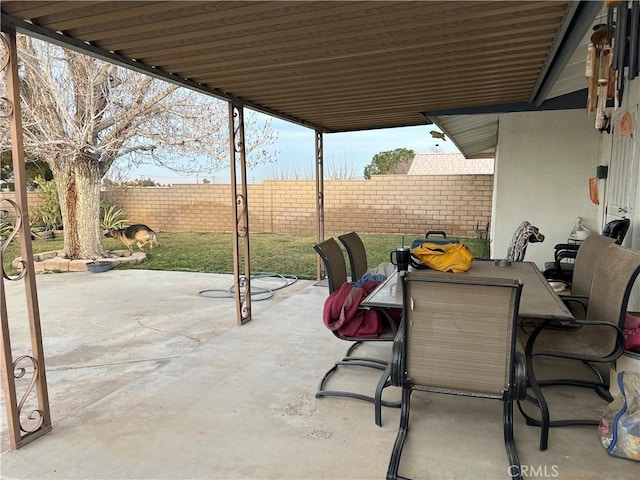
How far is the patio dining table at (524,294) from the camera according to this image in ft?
7.02

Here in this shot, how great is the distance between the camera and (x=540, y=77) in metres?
3.43

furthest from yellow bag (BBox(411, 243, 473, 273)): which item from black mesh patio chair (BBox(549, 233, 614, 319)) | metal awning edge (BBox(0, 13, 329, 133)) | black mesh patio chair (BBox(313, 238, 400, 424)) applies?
metal awning edge (BBox(0, 13, 329, 133))

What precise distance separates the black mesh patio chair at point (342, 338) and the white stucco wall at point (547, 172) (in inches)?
120

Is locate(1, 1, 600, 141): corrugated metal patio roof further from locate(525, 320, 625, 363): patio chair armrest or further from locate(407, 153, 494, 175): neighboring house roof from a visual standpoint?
locate(407, 153, 494, 175): neighboring house roof

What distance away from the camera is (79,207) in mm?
7957

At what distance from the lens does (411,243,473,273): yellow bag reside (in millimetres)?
2881

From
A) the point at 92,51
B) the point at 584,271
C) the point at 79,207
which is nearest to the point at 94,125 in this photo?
the point at 79,207

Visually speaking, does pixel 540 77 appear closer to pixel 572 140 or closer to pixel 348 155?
pixel 572 140

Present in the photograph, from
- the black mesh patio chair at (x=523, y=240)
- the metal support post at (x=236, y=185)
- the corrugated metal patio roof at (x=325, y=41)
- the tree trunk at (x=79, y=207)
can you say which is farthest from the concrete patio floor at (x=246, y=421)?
the tree trunk at (x=79, y=207)

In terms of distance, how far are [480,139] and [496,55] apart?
5908 millimetres

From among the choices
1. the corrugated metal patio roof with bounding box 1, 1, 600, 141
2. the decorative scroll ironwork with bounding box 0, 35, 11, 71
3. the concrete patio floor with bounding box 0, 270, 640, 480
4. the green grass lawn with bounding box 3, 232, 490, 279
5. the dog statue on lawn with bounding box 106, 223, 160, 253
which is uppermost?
the corrugated metal patio roof with bounding box 1, 1, 600, 141

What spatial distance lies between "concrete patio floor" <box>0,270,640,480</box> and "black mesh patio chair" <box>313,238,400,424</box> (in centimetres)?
7

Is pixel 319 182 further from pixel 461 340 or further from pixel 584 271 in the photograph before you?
pixel 461 340

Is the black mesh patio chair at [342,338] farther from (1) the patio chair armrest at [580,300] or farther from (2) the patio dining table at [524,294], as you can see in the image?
(1) the patio chair armrest at [580,300]
